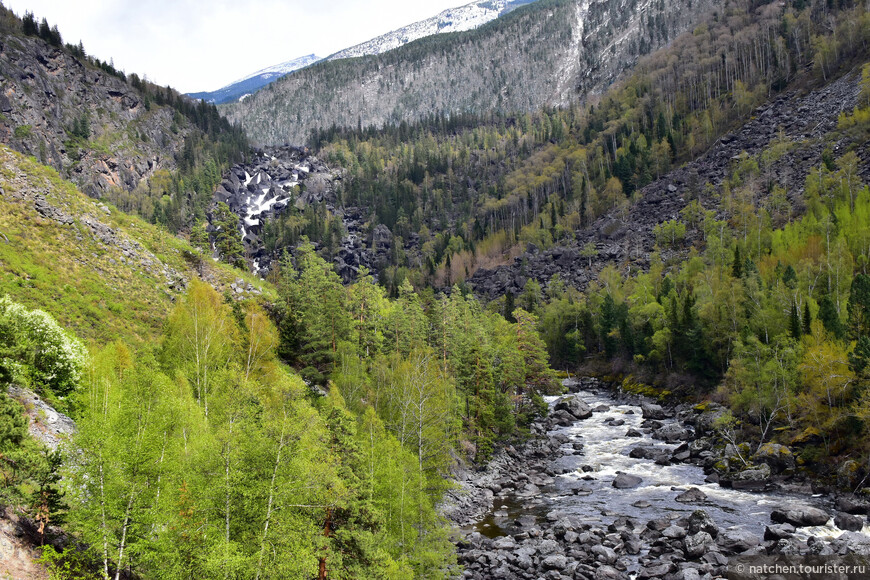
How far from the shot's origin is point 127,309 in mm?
46562

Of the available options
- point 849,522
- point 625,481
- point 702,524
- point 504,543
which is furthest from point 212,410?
point 849,522

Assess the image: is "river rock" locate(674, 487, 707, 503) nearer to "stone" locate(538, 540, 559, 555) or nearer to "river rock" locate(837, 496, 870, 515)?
"river rock" locate(837, 496, 870, 515)

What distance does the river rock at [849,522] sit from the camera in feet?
107

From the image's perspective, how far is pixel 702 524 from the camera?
34.8 metres

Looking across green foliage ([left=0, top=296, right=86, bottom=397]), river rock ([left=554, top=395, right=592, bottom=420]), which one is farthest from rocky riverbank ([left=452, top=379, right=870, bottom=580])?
green foliage ([left=0, top=296, right=86, bottom=397])

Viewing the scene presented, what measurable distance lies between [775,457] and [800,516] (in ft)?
39.2

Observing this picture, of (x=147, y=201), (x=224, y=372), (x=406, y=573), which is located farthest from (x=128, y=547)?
(x=147, y=201)

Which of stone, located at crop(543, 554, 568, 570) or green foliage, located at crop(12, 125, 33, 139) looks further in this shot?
green foliage, located at crop(12, 125, 33, 139)

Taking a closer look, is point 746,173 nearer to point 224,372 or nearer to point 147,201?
point 224,372

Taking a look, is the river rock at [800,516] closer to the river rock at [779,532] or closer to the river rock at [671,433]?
the river rock at [779,532]

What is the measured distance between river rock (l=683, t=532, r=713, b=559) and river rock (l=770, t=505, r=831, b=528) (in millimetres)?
→ 5962

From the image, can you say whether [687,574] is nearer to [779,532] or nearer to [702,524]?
[702,524]

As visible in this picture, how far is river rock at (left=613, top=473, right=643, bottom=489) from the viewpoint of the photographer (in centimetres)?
4647

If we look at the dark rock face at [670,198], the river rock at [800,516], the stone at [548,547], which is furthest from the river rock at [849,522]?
the dark rock face at [670,198]
